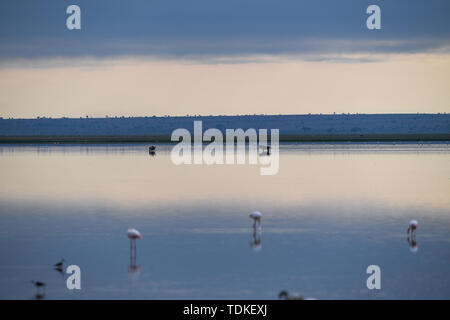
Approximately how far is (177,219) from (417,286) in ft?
30.4

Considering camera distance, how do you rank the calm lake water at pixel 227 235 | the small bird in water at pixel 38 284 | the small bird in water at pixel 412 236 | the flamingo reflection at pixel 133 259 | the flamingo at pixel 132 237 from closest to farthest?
the small bird in water at pixel 38 284
the calm lake water at pixel 227 235
the flamingo reflection at pixel 133 259
the flamingo at pixel 132 237
the small bird in water at pixel 412 236

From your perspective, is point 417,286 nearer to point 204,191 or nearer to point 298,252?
point 298,252

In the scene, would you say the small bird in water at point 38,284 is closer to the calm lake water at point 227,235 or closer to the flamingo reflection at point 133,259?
the calm lake water at point 227,235

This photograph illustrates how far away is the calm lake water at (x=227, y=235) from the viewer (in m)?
14.5

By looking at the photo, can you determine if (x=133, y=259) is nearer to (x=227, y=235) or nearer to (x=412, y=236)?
(x=227, y=235)

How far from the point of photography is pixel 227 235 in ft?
64.3

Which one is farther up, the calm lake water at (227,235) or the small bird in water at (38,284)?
the calm lake water at (227,235)

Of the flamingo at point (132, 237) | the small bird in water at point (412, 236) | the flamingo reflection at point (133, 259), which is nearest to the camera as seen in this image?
the flamingo reflection at point (133, 259)

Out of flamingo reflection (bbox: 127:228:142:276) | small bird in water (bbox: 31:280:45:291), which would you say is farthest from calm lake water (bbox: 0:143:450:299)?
small bird in water (bbox: 31:280:45:291)

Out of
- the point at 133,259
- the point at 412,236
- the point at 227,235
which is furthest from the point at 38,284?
the point at 412,236

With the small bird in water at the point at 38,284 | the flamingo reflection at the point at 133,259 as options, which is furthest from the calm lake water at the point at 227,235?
the small bird in water at the point at 38,284

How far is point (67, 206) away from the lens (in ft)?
84.4

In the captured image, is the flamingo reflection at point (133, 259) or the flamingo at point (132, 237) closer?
the flamingo reflection at point (133, 259)
